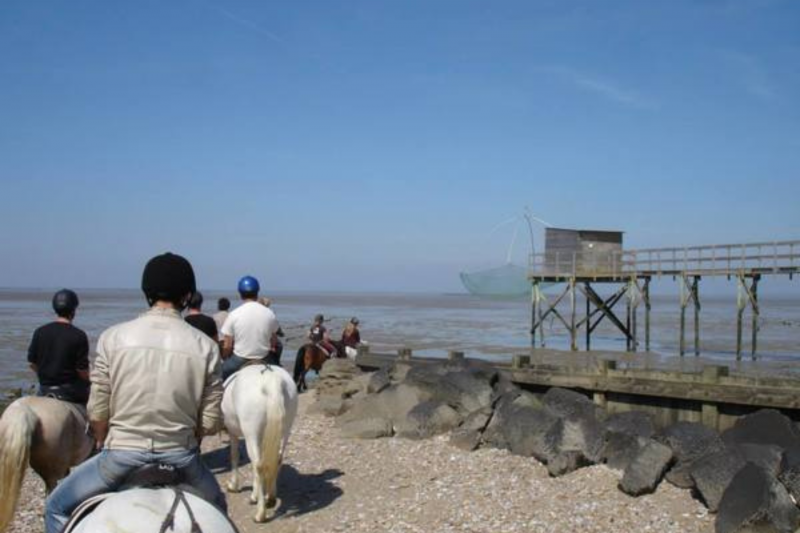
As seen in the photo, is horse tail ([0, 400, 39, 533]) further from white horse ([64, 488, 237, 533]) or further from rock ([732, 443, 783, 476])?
rock ([732, 443, 783, 476])

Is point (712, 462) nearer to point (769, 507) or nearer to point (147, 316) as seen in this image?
point (769, 507)

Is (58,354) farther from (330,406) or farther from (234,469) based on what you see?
(330,406)

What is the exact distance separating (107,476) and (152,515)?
61cm

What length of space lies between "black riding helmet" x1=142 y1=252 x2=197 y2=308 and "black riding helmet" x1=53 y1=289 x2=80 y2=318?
320cm

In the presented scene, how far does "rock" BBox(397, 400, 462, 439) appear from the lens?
1183cm

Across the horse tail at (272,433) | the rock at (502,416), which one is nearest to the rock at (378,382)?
the rock at (502,416)

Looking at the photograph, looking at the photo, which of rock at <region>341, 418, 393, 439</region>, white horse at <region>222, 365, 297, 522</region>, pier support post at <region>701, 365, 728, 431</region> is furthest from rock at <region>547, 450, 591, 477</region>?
white horse at <region>222, 365, 297, 522</region>

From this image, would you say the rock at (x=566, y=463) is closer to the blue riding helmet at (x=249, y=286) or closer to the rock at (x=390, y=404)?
the rock at (x=390, y=404)

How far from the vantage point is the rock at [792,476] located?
7.73 metres

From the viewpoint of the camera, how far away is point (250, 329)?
8.98 metres

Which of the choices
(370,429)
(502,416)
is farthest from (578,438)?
(370,429)

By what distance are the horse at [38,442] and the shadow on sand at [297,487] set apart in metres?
2.48

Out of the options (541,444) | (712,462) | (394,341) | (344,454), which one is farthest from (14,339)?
(712,462)

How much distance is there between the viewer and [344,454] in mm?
11188
